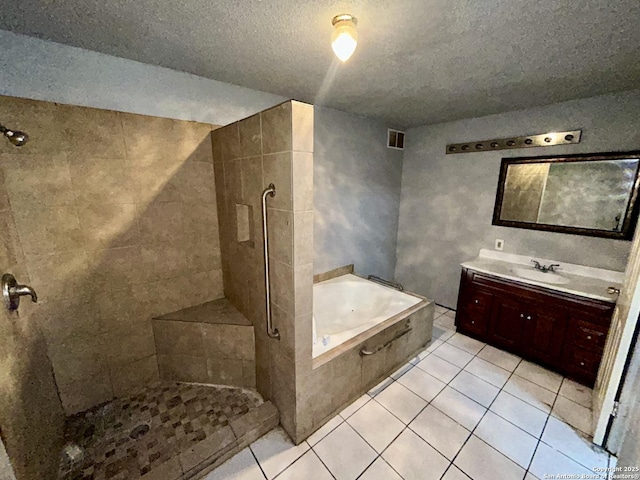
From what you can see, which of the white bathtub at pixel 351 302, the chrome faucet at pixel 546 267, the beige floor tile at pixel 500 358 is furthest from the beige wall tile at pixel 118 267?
the chrome faucet at pixel 546 267

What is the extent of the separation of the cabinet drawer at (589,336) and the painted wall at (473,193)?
24.3 inches

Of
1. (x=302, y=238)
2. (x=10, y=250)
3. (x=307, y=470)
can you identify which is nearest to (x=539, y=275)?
(x=302, y=238)

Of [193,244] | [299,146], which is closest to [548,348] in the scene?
[299,146]

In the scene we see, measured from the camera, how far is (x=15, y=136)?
4.04ft

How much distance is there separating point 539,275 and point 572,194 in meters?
0.77

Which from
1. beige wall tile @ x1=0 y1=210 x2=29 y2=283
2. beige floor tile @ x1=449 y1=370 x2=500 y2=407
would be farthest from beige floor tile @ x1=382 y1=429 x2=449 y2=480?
beige wall tile @ x1=0 y1=210 x2=29 y2=283

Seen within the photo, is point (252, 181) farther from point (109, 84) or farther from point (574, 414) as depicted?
point (574, 414)

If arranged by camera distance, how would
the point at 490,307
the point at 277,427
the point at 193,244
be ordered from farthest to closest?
the point at 490,307 → the point at 193,244 → the point at 277,427

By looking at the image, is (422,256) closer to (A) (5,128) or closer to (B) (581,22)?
(B) (581,22)

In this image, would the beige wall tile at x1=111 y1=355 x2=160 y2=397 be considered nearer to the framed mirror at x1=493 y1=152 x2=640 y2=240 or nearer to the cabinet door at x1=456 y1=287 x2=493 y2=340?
the cabinet door at x1=456 y1=287 x2=493 y2=340

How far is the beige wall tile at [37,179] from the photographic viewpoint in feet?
4.32

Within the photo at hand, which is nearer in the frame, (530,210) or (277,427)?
(277,427)

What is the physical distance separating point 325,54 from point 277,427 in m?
2.34

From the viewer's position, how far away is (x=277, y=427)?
1.59 metres
